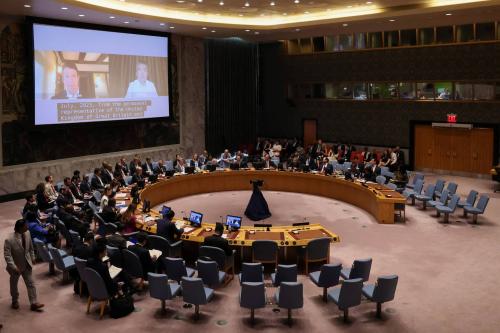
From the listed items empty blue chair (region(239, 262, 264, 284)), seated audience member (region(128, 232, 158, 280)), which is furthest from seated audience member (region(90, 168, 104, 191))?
empty blue chair (region(239, 262, 264, 284))

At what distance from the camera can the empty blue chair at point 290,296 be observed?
7.31 meters

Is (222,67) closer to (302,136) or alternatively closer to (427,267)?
(302,136)

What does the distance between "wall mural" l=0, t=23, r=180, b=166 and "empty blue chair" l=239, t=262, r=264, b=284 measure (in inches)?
413

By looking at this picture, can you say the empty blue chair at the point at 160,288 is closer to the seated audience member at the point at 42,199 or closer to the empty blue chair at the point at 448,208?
the seated audience member at the point at 42,199

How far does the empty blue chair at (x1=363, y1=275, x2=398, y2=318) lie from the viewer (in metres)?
7.52

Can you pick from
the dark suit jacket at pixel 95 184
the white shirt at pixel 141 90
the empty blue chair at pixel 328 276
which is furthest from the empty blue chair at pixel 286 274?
the white shirt at pixel 141 90

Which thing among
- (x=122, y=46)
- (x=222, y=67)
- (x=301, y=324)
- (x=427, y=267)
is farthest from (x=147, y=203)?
(x=222, y=67)

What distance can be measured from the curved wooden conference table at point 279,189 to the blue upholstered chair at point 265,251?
0.53 feet

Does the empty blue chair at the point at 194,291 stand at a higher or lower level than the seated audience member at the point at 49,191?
lower

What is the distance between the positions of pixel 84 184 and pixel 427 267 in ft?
28.9

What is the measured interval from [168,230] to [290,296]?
3049 millimetres

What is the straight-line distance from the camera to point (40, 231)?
9.87 metres

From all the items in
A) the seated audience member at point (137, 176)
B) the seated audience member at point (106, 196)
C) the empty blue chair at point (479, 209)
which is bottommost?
the empty blue chair at point (479, 209)

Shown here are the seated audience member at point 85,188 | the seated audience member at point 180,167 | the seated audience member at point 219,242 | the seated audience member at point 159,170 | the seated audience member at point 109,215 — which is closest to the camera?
the seated audience member at point 219,242
